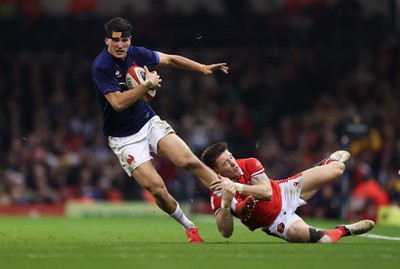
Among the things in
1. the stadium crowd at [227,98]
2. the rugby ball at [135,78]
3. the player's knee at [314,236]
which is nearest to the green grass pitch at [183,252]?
the player's knee at [314,236]

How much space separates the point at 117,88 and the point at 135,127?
0.59m

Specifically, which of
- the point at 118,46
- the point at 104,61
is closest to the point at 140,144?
the point at 104,61

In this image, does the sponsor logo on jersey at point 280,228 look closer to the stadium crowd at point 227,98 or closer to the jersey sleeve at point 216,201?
the jersey sleeve at point 216,201

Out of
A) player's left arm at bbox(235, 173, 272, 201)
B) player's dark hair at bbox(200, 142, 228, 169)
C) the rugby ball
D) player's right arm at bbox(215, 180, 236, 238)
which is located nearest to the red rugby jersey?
player's left arm at bbox(235, 173, 272, 201)

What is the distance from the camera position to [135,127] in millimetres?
12555

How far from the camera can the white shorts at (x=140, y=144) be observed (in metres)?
12.4

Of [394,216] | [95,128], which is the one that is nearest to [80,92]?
[95,128]

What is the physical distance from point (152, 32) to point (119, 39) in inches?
583

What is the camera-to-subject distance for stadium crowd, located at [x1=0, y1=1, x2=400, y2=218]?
23016 millimetres

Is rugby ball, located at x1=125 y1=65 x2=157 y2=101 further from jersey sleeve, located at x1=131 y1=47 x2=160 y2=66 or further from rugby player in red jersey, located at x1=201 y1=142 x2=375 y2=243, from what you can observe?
rugby player in red jersey, located at x1=201 y1=142 x2=375 y2=243

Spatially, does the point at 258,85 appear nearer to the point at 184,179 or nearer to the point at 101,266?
the point at 184,179

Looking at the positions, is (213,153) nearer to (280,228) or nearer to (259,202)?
(259,202)

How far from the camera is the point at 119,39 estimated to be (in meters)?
12.4

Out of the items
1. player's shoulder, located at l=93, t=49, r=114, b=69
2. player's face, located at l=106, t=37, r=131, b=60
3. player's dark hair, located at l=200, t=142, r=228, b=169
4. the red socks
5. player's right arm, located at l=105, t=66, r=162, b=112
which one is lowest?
the red socks
